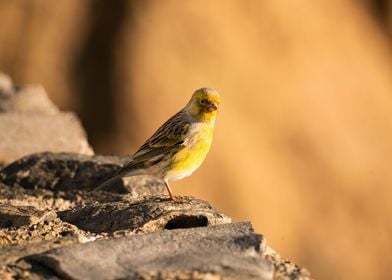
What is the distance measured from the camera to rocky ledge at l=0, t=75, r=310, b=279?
3928 mm

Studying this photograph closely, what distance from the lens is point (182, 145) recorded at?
671 cm

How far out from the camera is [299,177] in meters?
23.0

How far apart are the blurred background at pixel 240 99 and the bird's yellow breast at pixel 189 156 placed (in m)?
13.5

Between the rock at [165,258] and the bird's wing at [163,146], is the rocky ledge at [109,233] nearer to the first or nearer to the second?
the rock at [165,258]

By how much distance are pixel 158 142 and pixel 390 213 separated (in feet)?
61.0

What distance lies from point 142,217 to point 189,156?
1.84 metres

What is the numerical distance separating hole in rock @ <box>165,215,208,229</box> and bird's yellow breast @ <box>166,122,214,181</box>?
5.59 feet

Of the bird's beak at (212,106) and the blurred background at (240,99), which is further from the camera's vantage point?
the blurred background at (240,99)

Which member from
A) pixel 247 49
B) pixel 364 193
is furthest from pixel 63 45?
pixel 364 193

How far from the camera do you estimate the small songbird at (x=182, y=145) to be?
6.66 m

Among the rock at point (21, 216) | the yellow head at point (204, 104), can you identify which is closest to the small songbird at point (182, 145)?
the yellow head at point (204, 104)

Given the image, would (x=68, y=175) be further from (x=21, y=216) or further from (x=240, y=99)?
(x=240, y=99)

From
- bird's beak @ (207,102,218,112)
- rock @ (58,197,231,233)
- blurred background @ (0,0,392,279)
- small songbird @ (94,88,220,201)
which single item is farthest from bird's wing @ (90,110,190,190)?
blurred background @ (0,0,392,279)

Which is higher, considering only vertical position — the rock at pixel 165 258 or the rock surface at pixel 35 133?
the rock surface at pixel 35 133
